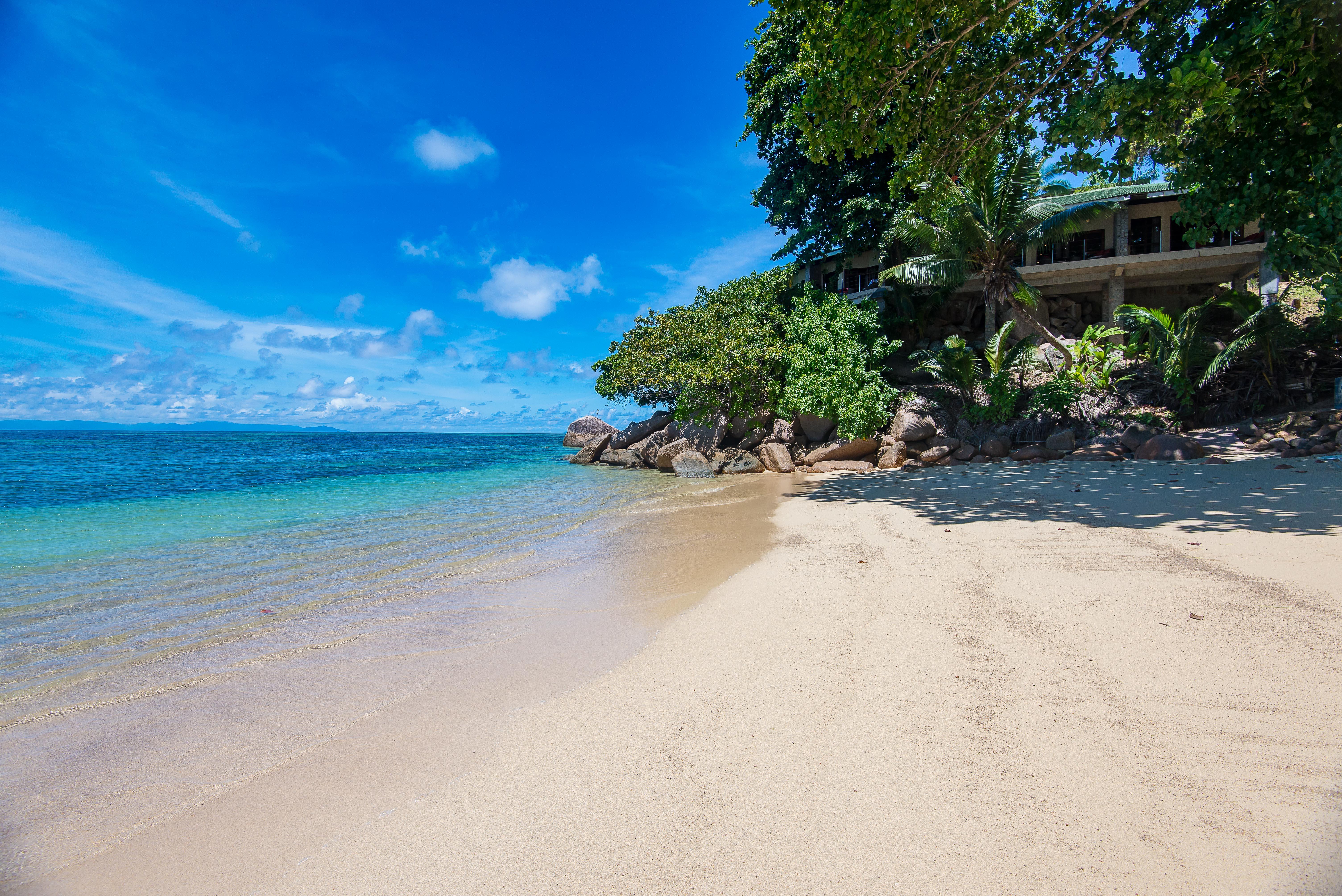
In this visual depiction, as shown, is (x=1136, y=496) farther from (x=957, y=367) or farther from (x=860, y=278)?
(x=860, y=278)

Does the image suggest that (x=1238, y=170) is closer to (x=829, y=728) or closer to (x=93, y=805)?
(x=829, y=728)

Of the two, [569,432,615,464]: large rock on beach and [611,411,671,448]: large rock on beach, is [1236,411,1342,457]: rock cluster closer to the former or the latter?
[611,411,671,448]: large rock on beach

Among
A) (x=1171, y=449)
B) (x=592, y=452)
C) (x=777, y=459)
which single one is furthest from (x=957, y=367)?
(x=592, y=452)

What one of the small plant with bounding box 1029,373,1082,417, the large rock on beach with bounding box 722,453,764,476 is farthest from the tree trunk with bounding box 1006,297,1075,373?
the large rock on beach with bounding box 722,453,764,476

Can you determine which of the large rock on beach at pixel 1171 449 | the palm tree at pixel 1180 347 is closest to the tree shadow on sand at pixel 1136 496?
the large rock on beach at pixel 1171 449

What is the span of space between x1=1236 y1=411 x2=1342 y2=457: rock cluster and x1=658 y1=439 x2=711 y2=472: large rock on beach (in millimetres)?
13457

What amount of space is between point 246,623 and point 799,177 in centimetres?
2003

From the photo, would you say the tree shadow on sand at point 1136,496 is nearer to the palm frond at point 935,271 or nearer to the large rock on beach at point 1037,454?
the large rock on beach at point 1037,454

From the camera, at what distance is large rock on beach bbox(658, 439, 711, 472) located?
19.7m

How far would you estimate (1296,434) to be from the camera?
999cm


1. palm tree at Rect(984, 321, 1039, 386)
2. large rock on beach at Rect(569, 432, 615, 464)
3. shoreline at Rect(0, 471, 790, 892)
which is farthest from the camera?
large rock on beach at Rect(569, 432, 615, 464)

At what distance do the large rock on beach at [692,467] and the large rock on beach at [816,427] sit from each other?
3287 millimetres

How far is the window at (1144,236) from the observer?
20.3 m

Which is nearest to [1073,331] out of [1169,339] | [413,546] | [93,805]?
[1169,339]
